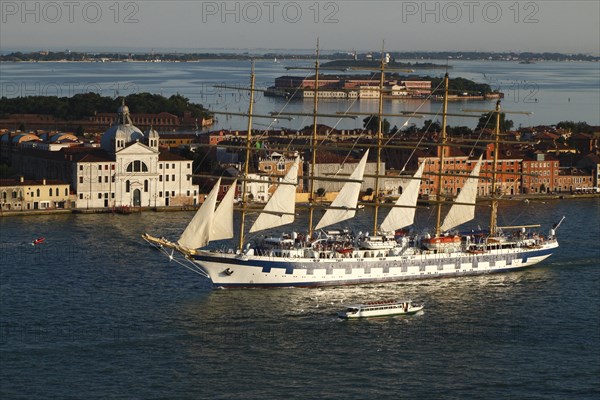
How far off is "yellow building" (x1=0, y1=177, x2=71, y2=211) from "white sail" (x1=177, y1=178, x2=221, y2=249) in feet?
36.0

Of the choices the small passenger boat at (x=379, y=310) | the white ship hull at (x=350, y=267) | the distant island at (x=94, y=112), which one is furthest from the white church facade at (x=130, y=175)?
the distant island at (x=94, y=112)

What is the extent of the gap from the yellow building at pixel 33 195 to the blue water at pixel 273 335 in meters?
6.79

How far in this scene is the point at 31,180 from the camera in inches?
1479

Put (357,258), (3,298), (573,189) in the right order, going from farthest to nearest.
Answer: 1. (573,189)
2. (357,258)
3. (3,298)

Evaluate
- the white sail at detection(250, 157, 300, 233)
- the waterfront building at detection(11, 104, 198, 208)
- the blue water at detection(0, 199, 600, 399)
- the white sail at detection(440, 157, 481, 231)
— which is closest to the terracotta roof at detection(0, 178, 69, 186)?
the waterfront building at detection(11, 104, 198, 208)

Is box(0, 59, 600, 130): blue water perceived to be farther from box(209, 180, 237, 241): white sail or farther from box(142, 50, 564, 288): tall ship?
box(209, 180, 237, 241): white sail

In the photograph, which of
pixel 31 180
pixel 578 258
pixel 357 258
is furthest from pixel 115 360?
pixel 31 180

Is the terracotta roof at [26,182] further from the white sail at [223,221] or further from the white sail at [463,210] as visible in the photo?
the white sail at [463,210]

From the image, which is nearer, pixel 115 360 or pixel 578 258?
pixel 115 360

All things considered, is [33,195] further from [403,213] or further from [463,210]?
[463,210]

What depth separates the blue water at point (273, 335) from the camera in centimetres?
1917

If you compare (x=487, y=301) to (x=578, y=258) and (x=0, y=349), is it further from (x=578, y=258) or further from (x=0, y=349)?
(x=0, y=349)

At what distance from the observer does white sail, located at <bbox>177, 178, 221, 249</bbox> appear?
26.3 metres

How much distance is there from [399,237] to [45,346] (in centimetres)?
993
